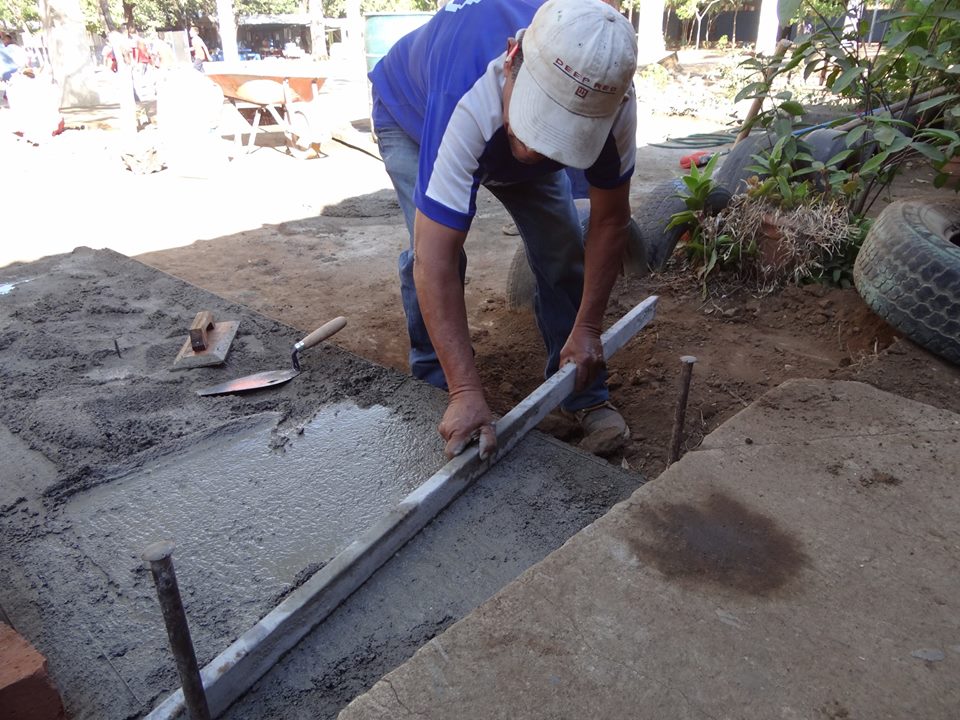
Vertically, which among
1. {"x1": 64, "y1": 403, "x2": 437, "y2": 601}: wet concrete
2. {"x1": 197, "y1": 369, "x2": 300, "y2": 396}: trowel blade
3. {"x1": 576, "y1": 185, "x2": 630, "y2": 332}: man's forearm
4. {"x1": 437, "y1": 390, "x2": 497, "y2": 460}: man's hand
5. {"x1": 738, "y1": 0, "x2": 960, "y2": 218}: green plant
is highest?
{"x1": 738, "y1": 0, "x2": 960, "y2": 218}: green plant

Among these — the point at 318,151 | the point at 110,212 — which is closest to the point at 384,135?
the point at 110,212

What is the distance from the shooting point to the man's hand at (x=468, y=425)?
1.80m

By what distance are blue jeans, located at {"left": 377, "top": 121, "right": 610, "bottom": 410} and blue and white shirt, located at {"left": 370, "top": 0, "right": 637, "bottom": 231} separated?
10.0 inches

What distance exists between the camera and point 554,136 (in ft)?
5.32

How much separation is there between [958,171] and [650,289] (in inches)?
86.8

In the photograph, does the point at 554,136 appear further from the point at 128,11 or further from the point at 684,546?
the point at 128,11

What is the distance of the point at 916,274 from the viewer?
8.23 ft

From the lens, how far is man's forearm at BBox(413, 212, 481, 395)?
1786 mm

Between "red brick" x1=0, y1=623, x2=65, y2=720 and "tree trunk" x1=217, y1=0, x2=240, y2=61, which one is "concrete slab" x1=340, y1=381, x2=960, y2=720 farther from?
"tree trunk" x1=217, y1=0, x2=240, y2=61

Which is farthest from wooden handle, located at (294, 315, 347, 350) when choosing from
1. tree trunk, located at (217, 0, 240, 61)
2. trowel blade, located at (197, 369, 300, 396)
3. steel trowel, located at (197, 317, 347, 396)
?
tree trunk, located at (217, 0, 240, 61)

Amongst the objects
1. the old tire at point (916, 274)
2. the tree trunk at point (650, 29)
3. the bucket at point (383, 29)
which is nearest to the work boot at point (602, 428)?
the old tire at point (916, 274)

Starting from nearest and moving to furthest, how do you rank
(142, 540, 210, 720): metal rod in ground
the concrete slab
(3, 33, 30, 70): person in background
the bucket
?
1. the concrete slab
2. (142, 540, 210, 720): metal rod in ground
3. the bucket
4. (3, 33, 30, 70): person in background

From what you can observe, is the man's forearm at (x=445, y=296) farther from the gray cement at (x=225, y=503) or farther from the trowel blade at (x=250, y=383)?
the trowel blade at (x=250, y=383)

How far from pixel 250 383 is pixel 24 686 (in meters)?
1.31
